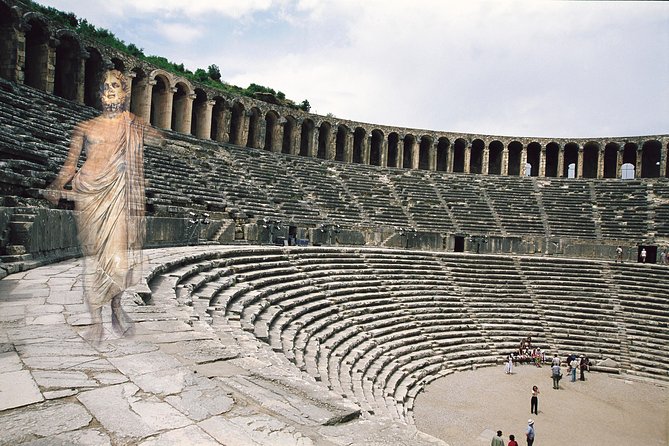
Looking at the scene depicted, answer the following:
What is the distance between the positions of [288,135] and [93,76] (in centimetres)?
1261

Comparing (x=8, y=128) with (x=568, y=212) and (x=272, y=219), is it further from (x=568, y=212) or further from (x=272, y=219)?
(x=568, y=212)

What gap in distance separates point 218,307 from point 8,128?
10263mm

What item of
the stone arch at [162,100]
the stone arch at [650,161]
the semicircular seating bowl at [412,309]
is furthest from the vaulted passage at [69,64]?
the stone arch at [650,161]

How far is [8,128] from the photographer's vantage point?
13.4 metres

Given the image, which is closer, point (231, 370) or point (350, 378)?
point (231, 370)

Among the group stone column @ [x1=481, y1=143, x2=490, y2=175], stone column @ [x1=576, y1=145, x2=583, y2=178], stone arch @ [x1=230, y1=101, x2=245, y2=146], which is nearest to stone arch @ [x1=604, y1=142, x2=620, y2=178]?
stone column @ [x1=576, y1=145, x2=583, y2=178]

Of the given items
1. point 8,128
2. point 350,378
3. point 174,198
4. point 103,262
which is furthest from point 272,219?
point 103,262

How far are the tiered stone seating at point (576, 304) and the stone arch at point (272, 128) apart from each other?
17.4m

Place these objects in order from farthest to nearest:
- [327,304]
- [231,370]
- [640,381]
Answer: [640,381] < [327,304] < [231,370]

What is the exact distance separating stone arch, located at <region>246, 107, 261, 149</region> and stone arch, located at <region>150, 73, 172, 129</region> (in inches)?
207

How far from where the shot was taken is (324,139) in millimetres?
33969

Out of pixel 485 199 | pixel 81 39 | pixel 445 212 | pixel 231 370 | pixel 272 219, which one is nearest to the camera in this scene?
pixel 231 370

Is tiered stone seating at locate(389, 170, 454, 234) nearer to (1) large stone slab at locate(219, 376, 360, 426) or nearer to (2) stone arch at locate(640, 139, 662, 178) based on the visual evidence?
(2) stone arch at locate(640, 139, 662, 178)

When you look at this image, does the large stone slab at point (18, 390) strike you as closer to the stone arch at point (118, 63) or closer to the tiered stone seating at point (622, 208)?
the stone arch at point (118, 63)
